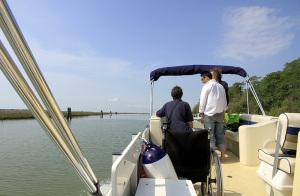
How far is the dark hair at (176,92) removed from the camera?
3381 mm

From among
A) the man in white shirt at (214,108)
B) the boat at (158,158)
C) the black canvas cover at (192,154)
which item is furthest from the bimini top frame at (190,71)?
the black canvas cover at (192,154)

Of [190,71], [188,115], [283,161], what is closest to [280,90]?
[190,71]

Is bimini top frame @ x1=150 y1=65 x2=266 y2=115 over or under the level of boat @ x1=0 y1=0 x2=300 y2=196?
over

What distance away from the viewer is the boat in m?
0.86

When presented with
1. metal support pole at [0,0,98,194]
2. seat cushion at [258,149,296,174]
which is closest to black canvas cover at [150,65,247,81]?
seat cushion at [258,149,296,174]

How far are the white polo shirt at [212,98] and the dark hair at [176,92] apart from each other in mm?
944

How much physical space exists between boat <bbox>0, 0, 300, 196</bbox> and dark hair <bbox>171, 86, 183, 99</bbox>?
2.33 ft

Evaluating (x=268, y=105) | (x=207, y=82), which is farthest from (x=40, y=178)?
(x=268, y=105)

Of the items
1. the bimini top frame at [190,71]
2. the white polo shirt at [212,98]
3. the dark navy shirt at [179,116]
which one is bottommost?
the dark navy shirt at [179,116]

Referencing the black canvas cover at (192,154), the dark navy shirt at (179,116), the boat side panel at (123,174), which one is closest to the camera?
the boat side panel at (123,174)

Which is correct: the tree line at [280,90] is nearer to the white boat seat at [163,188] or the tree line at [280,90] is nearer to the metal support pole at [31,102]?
the white boat seat at [163,188]

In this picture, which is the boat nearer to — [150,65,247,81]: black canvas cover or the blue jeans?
the blue jeans

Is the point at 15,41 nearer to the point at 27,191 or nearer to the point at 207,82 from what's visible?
the point at 207,82

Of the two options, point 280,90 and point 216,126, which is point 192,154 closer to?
point 216,126
